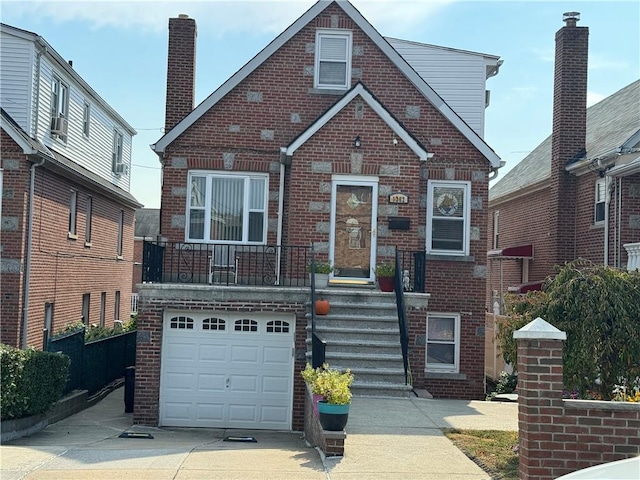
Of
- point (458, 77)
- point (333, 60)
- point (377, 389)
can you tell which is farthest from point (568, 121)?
point (377, 389)

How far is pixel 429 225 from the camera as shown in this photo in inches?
710

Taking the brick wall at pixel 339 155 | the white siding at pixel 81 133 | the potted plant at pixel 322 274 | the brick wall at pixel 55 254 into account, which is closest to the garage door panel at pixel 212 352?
the potted plant at pixel 322 274

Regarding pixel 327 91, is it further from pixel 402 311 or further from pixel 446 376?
pixel 446 376

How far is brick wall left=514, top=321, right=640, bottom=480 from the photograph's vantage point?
7797 millimetres

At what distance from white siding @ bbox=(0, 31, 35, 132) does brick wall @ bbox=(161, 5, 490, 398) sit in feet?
14.0

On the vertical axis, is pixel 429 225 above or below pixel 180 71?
below

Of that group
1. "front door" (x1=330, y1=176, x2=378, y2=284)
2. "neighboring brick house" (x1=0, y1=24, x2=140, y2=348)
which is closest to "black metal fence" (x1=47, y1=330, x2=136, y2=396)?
"neighboring brick house" (x1=0, y1=24, x2=140, y2=348)

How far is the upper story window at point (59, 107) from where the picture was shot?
20.3m

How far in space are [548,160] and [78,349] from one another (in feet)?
55.2

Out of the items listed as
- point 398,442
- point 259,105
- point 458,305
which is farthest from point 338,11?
point 398,442

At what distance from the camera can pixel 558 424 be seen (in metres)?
7.85

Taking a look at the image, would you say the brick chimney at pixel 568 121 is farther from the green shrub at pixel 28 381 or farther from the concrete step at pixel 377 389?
the green shrub at pixel 28 381

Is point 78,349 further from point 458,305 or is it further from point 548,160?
point 548,160

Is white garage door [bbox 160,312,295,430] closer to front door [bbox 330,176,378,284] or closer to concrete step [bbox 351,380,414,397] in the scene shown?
concrete step [bbox 351,380,414,397]
